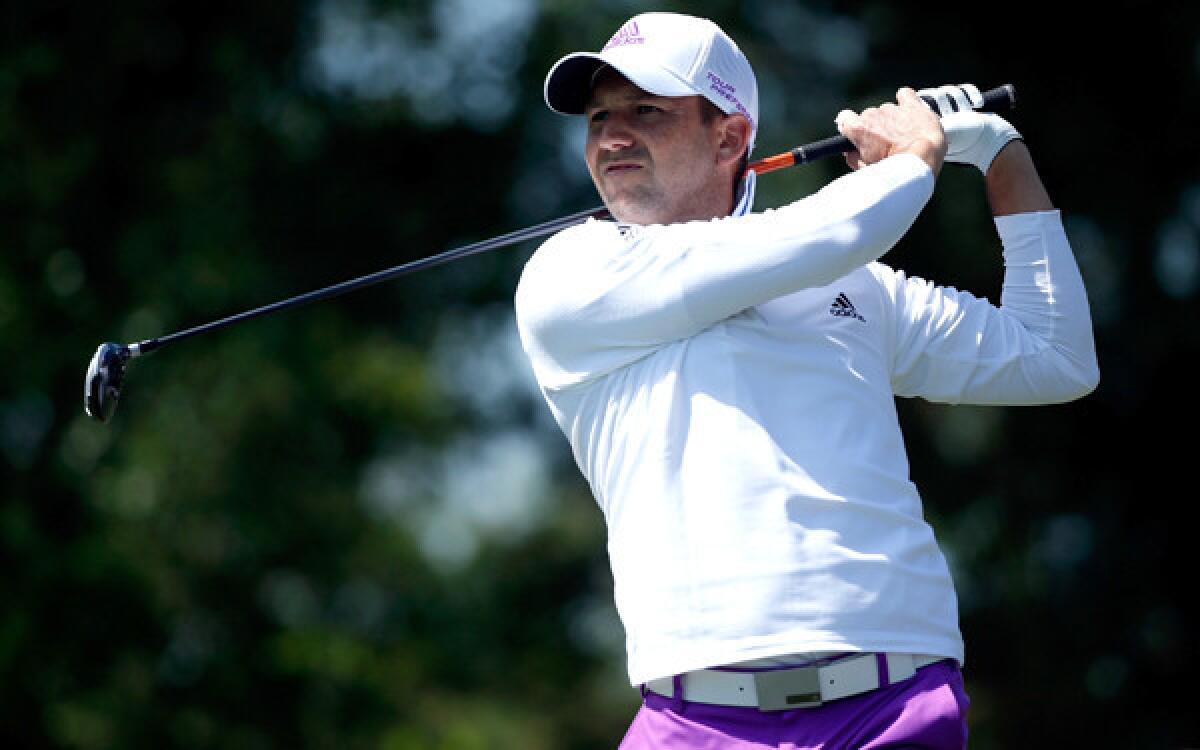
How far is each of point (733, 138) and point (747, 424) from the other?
29.5 inches

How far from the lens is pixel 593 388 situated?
139 inches

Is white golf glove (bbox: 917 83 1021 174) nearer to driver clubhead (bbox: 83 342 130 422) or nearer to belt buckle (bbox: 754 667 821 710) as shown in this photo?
belt buckle (bbox: 754 667 821 710)

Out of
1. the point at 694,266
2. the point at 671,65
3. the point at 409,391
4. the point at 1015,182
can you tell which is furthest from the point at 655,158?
the point at 409,391

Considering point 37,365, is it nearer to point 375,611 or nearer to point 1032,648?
point 375,611

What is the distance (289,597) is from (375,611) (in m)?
0.65

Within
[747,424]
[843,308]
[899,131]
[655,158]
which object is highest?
[655,158]

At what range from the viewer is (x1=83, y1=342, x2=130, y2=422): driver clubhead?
188 inches

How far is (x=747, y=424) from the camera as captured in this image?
3.29m

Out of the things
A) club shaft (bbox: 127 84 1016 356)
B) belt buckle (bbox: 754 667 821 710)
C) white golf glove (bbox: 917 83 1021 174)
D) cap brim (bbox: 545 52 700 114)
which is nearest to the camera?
belt buckle (bbox: 754 667 821 710)

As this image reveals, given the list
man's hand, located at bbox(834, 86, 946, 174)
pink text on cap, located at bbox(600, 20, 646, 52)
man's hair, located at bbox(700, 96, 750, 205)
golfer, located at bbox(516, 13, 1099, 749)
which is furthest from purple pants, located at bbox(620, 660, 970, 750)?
pink text on cap, located at bbox(600, 20, 646, 52)

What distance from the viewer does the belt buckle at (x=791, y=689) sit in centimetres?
320

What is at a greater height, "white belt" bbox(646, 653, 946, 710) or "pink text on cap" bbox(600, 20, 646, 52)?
"pink text on cap" bbox(600, 20, 646, 52)

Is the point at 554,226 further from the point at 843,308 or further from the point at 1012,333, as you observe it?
the point at 1012,333

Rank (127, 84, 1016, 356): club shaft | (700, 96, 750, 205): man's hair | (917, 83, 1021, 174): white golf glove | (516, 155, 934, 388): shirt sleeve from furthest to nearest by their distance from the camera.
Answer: (127, 84, 1016, 356): club shaft
(917, 83, 1021, 174): white golf glove
(700, 96, 750, 205): man's hair
(516, 155, 934, 388): shirt sleeve
